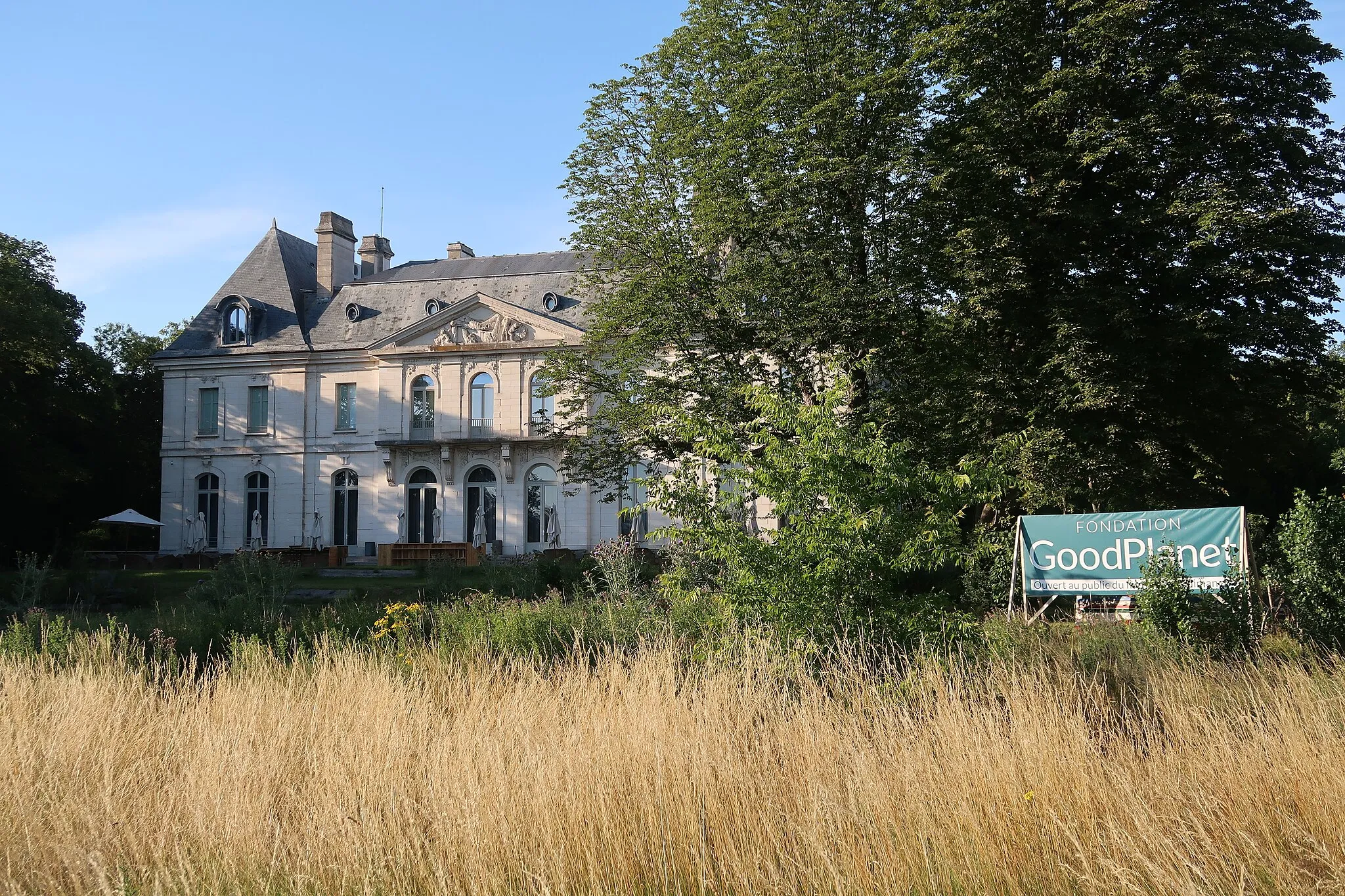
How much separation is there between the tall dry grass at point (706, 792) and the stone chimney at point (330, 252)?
124 feet

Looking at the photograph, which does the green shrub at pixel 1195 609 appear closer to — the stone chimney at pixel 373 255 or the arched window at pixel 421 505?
the arched window at pixel 421 505

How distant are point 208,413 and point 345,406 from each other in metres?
5.31

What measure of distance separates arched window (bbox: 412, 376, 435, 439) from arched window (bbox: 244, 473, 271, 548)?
20.4 ft

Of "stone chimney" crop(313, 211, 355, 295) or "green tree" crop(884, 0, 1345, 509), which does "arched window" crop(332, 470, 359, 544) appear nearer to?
"stone chimney" crop(313, 211, 355, 295)

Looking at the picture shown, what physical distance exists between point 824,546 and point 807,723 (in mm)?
2644

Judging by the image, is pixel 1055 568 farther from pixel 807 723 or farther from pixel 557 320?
pixel 557 320

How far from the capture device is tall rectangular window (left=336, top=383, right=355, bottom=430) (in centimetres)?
4009

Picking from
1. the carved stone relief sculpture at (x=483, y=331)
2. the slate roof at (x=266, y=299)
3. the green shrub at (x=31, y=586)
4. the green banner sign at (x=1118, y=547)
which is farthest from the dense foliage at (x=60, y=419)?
the green banner sign at (x=1118, y=547)

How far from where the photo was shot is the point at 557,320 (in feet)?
122

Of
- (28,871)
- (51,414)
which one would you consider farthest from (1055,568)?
(51,414)

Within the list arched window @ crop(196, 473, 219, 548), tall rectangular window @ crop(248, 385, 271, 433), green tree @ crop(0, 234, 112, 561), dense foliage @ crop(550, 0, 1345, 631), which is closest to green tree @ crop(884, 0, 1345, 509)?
dense foliage @ crop(550, 0, 1345, 631)

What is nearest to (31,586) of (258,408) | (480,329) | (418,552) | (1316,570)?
(418,552)

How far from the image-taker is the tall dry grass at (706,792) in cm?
433

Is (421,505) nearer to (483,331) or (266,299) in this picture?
(483,331)
